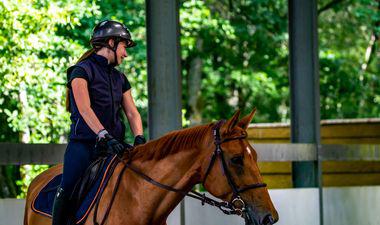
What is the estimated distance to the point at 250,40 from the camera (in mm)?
16453

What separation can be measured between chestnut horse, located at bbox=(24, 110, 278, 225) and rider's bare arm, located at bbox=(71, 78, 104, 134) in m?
0.26

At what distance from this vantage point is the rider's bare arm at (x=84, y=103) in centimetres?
488

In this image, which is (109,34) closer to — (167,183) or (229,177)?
(167,183)

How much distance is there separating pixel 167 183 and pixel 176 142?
0.23m

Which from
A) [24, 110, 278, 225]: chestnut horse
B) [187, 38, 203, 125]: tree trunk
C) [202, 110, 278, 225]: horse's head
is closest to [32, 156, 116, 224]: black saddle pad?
[24, 110, 278, 225]: chestnut horse

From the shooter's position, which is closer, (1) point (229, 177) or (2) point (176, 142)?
(1) point (229, 177)

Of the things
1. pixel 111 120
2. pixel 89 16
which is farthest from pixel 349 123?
pixel 111 120

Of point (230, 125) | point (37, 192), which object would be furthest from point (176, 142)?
point (37, 192)

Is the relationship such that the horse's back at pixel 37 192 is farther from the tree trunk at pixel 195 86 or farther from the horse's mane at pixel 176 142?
the tree trunk at pixel 195 86

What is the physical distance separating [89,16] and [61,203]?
4.89 metres

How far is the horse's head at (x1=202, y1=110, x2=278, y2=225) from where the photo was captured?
441cm

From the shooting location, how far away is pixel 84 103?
4945 mm

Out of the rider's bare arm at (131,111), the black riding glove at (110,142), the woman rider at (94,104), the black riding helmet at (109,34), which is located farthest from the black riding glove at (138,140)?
the black riding helmet at (109,34)

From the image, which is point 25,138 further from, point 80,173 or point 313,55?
point 80,173
